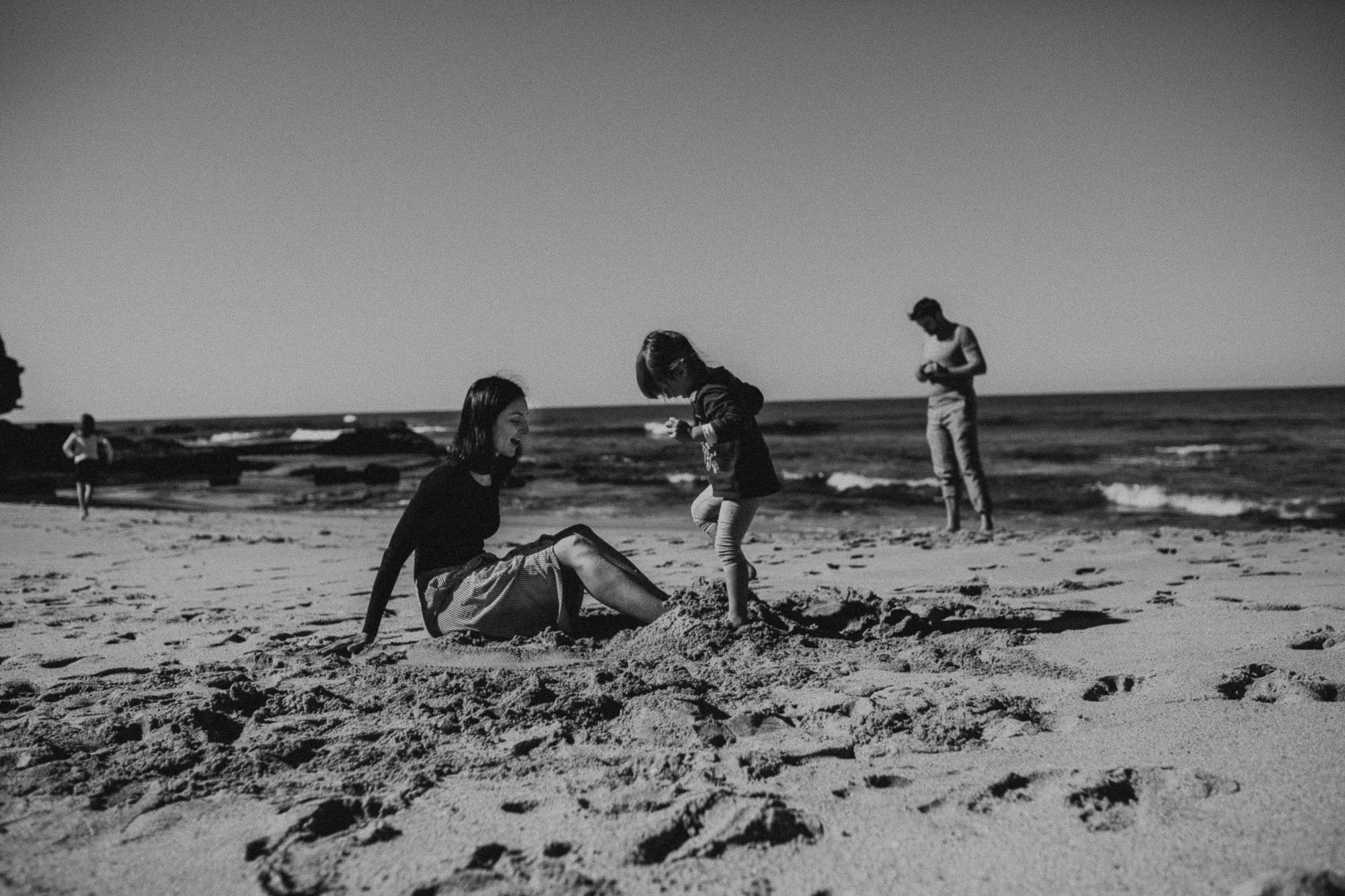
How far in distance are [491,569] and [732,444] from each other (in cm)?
110

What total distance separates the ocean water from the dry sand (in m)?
2.79

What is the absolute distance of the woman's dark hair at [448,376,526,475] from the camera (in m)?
3.26

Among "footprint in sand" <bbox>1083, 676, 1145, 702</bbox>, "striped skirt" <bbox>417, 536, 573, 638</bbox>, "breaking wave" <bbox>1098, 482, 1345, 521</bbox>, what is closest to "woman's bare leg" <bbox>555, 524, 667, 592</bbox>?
"striped skirt" <bbox>417, 536, 573, 638</bbox>

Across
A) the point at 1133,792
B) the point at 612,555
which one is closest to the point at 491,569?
the point at 612,555

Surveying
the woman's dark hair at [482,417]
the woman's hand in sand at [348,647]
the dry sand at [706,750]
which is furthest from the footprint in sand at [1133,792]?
the woman's hand in sand at [348,647]

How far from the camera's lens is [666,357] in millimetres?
3299

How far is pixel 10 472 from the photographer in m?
20.5

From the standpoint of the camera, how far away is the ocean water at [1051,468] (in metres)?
10.9

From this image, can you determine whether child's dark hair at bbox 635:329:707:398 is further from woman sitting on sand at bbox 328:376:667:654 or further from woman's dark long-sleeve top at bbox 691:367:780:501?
woman sitting on sand at bbox 328:376:667:654

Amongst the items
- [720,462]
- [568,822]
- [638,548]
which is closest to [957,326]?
[638,548]

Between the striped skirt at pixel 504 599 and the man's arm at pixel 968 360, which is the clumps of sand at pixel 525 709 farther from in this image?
the man's arm at pixel 968 360

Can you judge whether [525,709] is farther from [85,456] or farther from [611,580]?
[85,456]

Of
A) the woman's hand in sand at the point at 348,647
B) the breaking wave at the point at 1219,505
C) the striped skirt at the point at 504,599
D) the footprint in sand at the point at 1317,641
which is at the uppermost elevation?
the striped skirt at the point at 504,599

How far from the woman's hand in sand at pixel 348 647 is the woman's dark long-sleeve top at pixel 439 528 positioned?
0.12 feet
